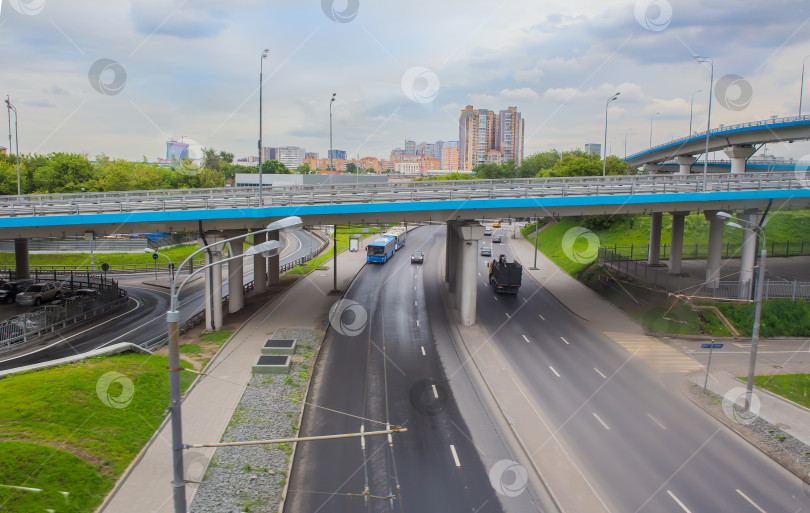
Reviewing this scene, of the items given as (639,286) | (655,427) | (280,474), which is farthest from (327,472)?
(639,286)

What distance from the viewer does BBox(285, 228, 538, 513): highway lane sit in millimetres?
14164

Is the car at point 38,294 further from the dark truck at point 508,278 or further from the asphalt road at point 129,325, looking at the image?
the dark truck at point 508,278

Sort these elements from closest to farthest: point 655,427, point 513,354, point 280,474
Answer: point 280,474, point 655,427, point 513,354

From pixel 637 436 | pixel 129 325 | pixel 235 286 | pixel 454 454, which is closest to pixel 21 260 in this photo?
pixel 129 325

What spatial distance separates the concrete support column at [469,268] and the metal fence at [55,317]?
22.6 m

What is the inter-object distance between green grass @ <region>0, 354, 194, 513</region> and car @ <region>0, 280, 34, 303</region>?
2181 cm

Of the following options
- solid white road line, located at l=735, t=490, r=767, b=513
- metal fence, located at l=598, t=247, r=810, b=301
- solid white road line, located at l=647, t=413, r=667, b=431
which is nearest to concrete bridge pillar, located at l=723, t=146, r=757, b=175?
metal fence, located at l=598, t=247, r=810, b=301

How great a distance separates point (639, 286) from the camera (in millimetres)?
39375

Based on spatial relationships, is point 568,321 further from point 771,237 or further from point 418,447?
point 771,237

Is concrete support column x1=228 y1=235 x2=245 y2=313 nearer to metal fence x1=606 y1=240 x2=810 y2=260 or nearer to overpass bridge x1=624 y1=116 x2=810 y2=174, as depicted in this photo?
metal fence x1=606 y1=240 x2=810 y2=260

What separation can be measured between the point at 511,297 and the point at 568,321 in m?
7.23

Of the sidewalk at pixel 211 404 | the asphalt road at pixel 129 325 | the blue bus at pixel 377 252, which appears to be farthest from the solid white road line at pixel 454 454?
the blue bus at pixel 377 252

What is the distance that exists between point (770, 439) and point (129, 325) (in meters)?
31.7

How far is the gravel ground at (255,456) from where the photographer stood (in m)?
13.5
